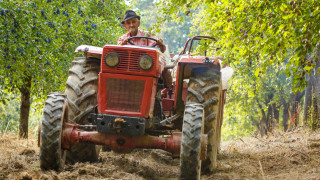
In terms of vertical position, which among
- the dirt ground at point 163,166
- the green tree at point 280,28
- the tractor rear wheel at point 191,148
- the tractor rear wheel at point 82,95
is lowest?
the dirt ground at point 163,166

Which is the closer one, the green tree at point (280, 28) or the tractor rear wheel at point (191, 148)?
the tractor rear wheel at point (191, 148)

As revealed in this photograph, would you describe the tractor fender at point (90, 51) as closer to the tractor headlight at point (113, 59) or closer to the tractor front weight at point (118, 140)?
the tractor headlight at point (113, 59)

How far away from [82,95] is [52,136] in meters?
0.90

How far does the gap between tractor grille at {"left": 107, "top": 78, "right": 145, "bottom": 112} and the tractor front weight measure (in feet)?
1.11

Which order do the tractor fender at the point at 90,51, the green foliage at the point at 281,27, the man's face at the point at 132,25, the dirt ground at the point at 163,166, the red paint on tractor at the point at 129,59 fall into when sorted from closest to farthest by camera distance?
1. the dirt ground at the point at 163,166
2. the red paint on tractor at the point at 129,59
3. the green foliage at the point at 281,27
4. the tractor fender at the point at 90,51
5. the man's face at the point at 132,25

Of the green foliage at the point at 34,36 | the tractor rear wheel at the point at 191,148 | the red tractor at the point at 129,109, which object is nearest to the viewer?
the tractor rear wheel at the point at 191,148

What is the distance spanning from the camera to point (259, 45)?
19.8ft

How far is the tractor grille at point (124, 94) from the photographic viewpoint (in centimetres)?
485

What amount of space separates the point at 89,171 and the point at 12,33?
3281mm

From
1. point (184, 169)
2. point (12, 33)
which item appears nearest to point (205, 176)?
point (184, 169)

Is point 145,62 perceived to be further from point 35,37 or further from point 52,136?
point 35,37

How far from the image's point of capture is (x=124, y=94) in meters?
4.88

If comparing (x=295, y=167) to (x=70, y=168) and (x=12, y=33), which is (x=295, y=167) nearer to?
(x=70, y=168)

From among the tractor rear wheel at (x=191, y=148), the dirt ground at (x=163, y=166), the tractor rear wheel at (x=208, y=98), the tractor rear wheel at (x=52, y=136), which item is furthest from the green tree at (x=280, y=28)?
the tractor rear wheel at (x=52, y=136)
